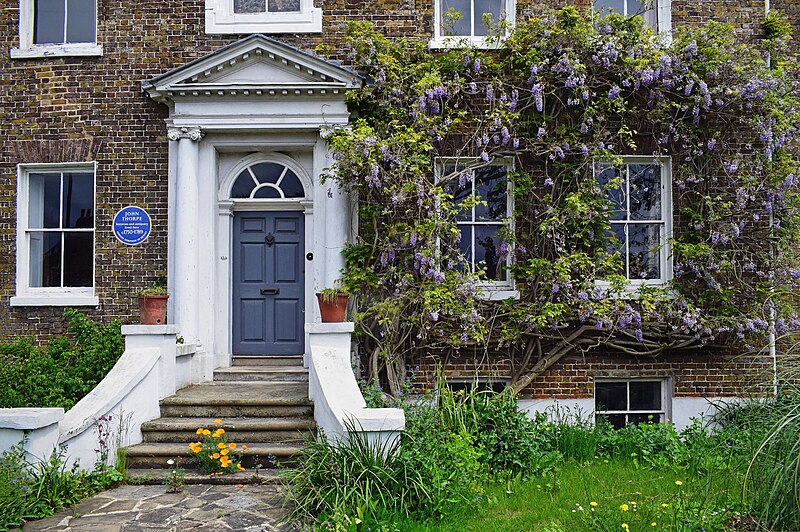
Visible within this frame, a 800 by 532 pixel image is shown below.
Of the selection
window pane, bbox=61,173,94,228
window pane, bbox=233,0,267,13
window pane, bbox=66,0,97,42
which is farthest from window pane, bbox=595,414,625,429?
window pane, bbox=66,0,97,42

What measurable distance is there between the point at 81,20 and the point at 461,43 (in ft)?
17.7

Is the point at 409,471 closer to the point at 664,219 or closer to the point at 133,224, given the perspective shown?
the point at 133,224

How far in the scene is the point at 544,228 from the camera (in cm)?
887

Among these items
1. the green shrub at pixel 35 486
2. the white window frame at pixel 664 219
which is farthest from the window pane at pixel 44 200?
the white window frame at pixel 664 219

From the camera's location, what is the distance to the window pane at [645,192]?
959cm

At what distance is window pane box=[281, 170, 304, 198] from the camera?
9438 millimetres

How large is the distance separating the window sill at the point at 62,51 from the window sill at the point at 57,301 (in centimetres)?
333

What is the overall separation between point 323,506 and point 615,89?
21.1 feet

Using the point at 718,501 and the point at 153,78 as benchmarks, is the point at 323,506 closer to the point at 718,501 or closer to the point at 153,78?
the point at 718,501

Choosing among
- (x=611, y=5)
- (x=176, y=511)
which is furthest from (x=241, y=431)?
(x=611, y=5)

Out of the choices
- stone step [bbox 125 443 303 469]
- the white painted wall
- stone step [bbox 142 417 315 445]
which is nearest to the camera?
the white painted wall

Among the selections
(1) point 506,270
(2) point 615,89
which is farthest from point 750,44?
(1) point 506,270

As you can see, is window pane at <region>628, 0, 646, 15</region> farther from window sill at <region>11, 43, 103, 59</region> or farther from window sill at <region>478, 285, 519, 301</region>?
window sill at <region>11, 43, 103, 59</region>

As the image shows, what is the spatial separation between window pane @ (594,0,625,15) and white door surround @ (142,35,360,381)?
12.3ft
